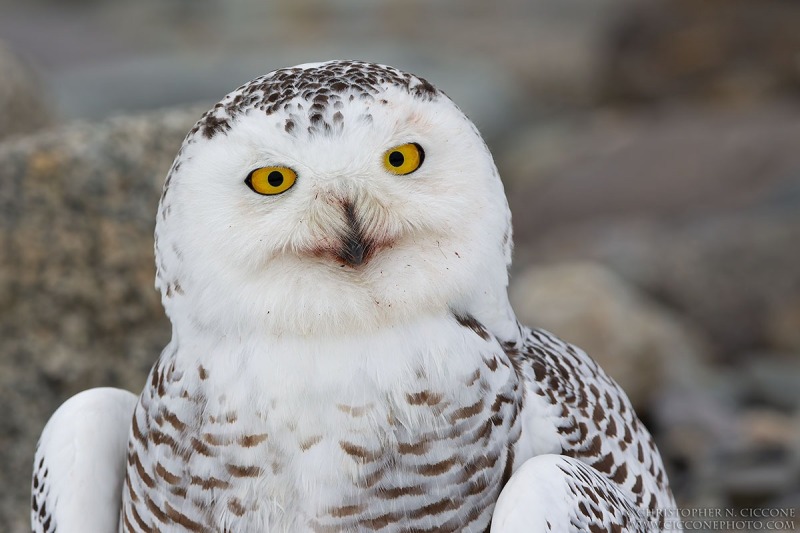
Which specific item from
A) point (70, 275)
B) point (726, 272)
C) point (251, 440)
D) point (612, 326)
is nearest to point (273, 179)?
point (251, 440)

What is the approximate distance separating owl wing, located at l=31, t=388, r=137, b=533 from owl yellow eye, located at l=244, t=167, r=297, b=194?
3.31 feet

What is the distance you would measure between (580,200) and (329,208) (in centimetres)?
832

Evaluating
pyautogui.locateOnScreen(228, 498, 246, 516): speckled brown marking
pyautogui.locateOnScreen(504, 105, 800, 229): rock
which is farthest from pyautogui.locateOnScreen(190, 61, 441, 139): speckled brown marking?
pyautogui.locateOnScreen(504, 105, 800, 229): rock

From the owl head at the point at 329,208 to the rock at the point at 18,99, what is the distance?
138 inches

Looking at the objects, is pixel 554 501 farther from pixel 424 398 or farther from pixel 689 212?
pixel 689 212

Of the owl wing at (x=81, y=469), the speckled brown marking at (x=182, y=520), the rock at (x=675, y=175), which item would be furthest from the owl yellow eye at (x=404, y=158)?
the rock at (x=675, y=175)

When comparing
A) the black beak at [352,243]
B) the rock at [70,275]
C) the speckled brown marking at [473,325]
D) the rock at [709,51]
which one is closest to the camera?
the black beak at [352,243]

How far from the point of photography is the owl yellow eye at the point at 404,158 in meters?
2.39

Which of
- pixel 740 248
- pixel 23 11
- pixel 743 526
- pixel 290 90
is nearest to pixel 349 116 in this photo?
pixel 290 90

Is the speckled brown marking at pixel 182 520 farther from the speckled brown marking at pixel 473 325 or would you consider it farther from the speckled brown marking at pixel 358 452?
the speckled brown marking at pixel 473 325

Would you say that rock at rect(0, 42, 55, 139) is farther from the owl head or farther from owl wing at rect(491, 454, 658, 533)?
owl wing at rect(491, 454, 658, 533)

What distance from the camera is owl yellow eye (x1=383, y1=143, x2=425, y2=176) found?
2395 millimetres

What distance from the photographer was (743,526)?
495cm

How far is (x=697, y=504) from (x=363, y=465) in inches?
123
